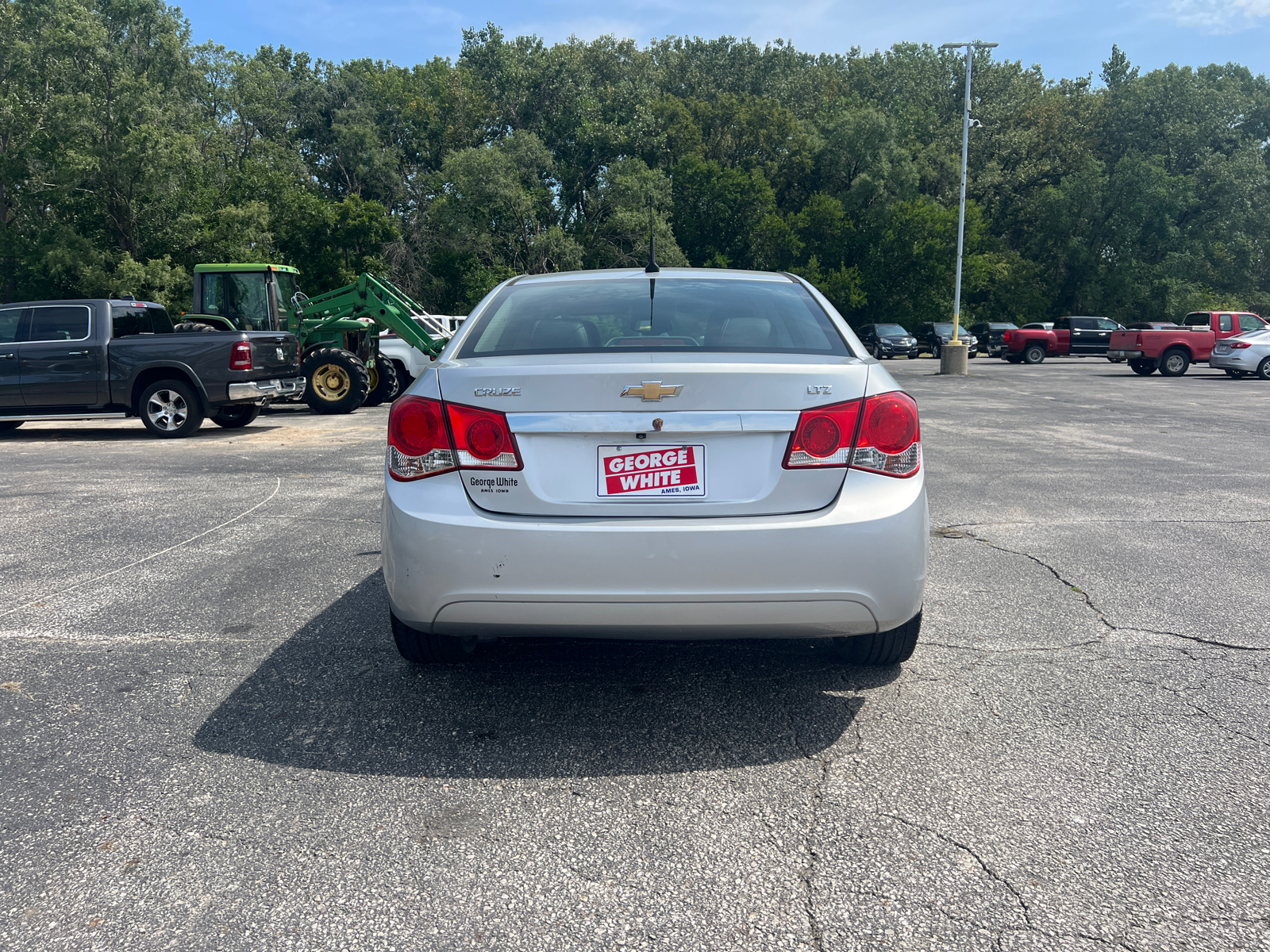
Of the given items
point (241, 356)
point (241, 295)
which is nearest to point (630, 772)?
point (241, 356)

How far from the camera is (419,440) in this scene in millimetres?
3281

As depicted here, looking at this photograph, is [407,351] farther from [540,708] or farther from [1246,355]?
[1246,355]

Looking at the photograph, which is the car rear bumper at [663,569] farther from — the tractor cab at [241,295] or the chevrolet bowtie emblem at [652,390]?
the tractor cab at [241,295]

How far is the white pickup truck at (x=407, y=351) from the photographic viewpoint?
18828 millimetres

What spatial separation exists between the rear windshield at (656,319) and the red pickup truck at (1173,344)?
28.7m

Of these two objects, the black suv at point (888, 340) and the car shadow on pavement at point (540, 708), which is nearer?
the car shadow on pavement at point (540, 708)

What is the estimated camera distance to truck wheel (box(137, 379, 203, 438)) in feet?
43.2

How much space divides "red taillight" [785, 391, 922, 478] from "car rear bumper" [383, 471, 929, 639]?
0.07 meters

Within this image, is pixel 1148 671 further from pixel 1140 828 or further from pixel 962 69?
pixel 962 69

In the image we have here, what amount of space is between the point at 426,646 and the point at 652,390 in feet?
4.56

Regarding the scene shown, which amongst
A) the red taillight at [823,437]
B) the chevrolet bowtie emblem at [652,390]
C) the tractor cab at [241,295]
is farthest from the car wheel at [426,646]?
the tractor cab at [241,295]

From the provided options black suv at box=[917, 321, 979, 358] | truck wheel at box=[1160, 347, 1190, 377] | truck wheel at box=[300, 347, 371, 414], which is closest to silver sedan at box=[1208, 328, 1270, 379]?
truck wheel at box=[1160, 347, 1190, 377]

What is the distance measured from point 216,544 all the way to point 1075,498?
6620mm

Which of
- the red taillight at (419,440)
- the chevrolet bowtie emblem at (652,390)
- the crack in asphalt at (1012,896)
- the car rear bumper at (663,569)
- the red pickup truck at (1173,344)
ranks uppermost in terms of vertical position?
the red pickup truck at (1173,344)
